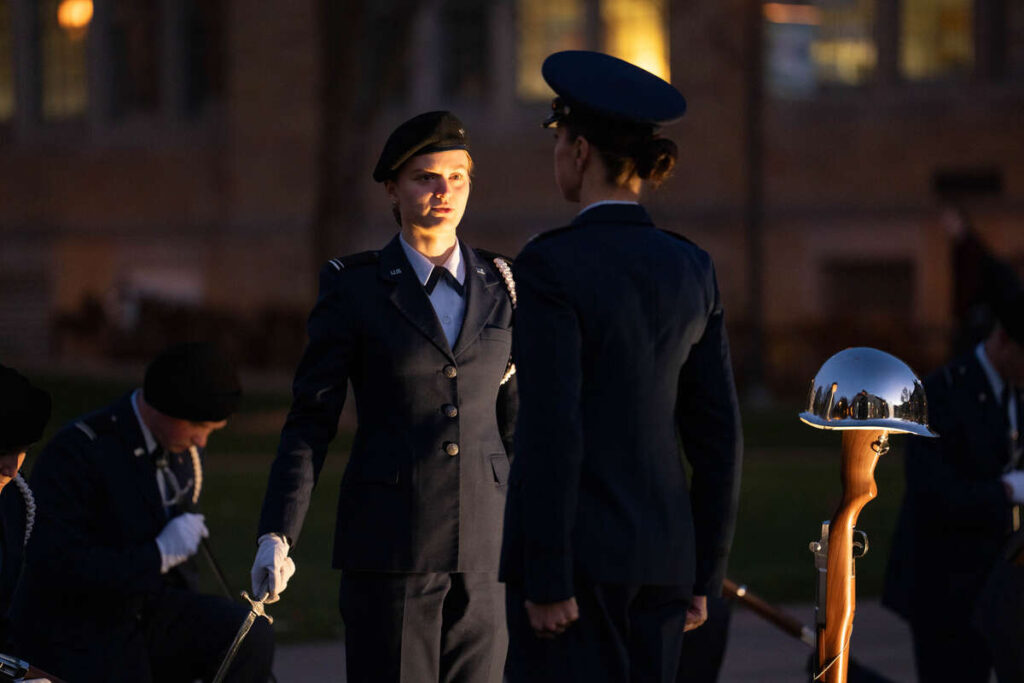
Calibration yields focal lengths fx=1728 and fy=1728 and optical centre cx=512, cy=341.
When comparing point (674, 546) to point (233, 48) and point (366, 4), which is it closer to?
point (366, 4)

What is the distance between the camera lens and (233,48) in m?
30.7

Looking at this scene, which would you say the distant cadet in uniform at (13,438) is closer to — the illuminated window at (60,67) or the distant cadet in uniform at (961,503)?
the distant cadet in uniform at (961,503)

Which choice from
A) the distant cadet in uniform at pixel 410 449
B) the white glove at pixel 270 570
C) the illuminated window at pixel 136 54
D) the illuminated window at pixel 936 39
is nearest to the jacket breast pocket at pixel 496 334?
the distant cadet in uniform at pixel 410 449

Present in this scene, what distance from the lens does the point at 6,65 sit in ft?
111

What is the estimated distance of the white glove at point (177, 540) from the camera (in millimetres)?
5152

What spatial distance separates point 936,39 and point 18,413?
944 inches

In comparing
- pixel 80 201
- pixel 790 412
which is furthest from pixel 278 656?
pixel 80 201

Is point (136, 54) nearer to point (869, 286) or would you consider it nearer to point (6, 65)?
point (6, 65)

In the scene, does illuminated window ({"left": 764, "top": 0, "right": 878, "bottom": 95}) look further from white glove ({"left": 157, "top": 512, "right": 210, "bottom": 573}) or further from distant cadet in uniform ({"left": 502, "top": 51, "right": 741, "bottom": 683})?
distant cadet in uniform ({"left": 502, "top": 51, "right": 741, "bottom": 683})

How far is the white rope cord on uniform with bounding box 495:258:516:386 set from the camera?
15.6 ft

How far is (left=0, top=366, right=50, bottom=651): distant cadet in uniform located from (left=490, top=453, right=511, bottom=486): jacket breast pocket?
119 cm

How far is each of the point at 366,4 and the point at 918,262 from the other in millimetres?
10239

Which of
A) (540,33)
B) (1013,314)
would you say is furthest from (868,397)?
(540,33)

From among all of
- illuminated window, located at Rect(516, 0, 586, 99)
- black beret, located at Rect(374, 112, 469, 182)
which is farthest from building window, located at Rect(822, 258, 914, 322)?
black beret, located at Rect(374, 112, 469, 182)
